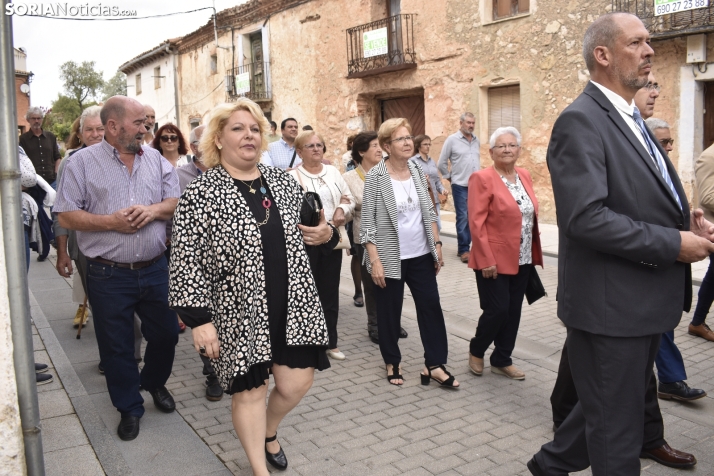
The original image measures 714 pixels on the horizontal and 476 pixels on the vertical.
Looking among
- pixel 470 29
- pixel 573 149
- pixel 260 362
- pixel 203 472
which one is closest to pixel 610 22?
pixel 573 149

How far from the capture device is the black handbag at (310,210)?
3617 millimetres

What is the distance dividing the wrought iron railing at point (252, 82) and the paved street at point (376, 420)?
749 inches

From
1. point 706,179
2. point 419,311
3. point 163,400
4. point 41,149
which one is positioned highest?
point 41,149

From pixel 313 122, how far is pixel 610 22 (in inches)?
765

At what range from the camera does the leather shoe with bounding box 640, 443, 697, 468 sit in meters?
3.56

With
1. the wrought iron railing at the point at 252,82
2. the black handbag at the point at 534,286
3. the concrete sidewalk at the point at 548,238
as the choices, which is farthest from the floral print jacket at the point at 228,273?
the wrought iron railing at the point at 252,82

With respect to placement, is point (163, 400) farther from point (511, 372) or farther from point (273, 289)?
point (511, 372)

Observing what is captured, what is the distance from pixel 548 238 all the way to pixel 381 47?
8.27 m

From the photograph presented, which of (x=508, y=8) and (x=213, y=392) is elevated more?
(x=508, y=8)

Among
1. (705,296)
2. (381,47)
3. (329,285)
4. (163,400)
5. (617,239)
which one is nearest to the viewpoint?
(617,239)

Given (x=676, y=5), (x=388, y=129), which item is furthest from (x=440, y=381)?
(x=676, y=5)

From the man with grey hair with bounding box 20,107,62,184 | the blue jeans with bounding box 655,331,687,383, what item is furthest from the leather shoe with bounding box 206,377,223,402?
the man with grey hair with bounding box 20,107,62,184

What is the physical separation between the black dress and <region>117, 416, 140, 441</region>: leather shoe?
A: 3.78ft

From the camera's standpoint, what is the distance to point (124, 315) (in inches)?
164
